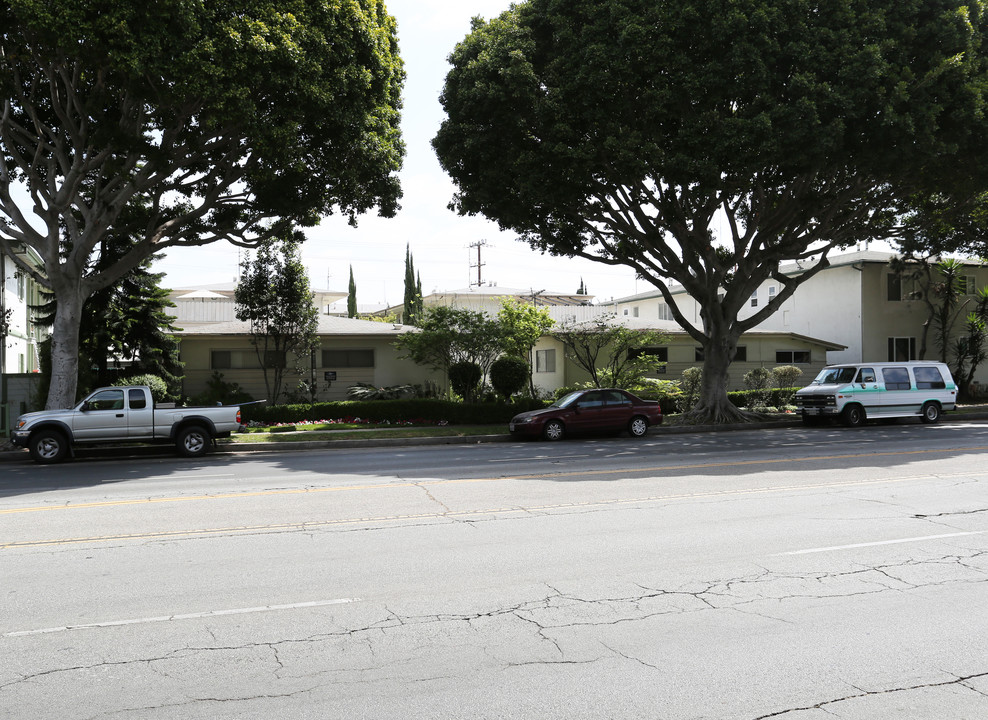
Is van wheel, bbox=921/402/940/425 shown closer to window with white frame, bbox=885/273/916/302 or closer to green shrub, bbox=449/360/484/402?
window with white frame, bbox=885/273/916/302

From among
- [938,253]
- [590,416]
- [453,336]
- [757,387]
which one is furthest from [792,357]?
[590,416]

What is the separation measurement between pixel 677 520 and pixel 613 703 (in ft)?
16.6

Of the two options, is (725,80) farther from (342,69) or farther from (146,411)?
(146,411)

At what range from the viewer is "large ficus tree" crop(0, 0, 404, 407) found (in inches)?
597

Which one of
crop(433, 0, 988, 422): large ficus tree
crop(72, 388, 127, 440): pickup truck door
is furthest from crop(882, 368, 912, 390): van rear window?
crop(72, 388, 127, 440): pickup truck door

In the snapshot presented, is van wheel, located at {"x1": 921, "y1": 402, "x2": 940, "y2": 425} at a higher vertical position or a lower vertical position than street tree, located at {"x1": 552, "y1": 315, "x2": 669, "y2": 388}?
lower

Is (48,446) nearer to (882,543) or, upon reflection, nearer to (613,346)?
(882,543)

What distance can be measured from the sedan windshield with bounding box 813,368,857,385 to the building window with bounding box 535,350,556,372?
12563 millimetres

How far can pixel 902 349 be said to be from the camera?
38.9 m

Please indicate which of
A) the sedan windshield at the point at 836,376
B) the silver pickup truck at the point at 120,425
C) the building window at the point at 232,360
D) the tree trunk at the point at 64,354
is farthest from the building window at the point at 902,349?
the tree trunk at the point at 64,354

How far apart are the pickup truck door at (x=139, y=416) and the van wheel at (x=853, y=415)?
66.1 feet

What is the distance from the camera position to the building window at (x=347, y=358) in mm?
31547

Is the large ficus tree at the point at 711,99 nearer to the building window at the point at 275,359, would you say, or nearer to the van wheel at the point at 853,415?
the van wheel at the point at 853,415

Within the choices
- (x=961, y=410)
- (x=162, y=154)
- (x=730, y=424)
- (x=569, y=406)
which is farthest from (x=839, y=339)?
(x=162, y=154)
